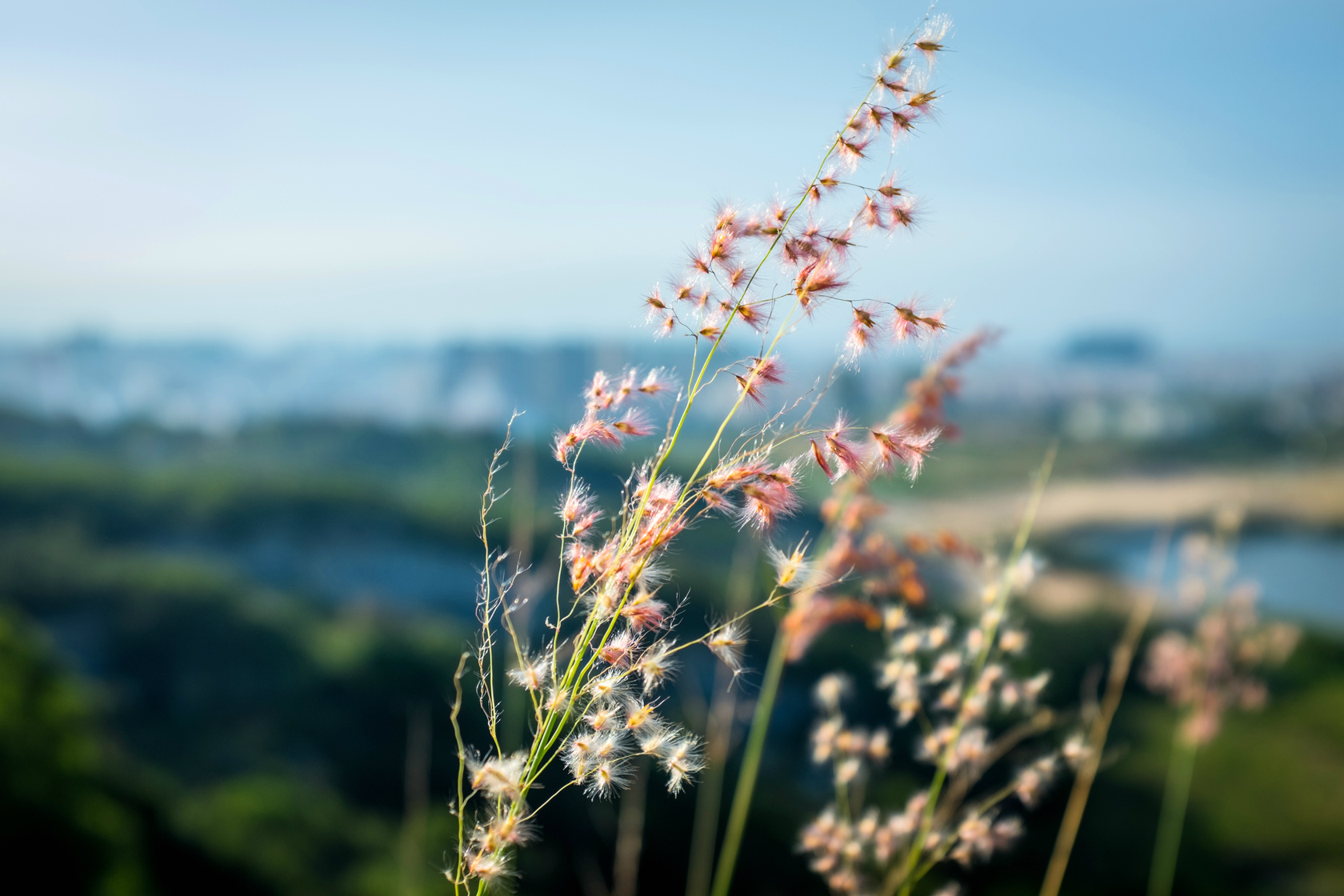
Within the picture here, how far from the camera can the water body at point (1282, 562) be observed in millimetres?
10094

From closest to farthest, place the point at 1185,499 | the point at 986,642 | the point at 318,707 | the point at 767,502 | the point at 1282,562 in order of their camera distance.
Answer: the point at 767,502, the point at 986,642, the point at 318,707, the point at 1282,562, the point at 1185,499

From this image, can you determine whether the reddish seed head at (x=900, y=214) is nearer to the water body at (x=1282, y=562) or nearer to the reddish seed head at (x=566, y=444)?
the reddish seed head at (x=566, y=444)

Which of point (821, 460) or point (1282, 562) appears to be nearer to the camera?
point (821, 460)

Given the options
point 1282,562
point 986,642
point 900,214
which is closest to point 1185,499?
point 1282,562

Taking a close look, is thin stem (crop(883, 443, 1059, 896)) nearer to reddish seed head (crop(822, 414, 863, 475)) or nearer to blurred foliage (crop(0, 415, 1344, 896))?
reddish seed head (crop(822, 414, 863, 475))

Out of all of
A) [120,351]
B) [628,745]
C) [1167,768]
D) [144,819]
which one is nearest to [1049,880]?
[628,745]

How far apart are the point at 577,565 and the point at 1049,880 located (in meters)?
1.31

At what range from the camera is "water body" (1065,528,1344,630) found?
10094 mm

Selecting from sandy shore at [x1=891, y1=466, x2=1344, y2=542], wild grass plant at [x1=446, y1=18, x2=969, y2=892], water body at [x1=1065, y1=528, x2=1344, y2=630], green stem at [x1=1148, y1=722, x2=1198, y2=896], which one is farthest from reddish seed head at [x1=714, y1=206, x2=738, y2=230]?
water body at [x1=1065, y1=528, x2=1344, y2=630]

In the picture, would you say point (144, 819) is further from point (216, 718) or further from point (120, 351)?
point (120, 351)

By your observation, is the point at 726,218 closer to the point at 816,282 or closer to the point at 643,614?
the point at 816,282

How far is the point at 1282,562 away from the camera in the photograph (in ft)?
33.9

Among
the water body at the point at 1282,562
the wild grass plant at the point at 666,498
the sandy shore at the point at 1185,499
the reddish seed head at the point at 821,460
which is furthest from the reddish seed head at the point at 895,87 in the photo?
the water body at the point at 1282,562

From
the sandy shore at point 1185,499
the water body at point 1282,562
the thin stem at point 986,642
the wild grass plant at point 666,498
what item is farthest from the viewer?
the sandy shore at point 1185,499
